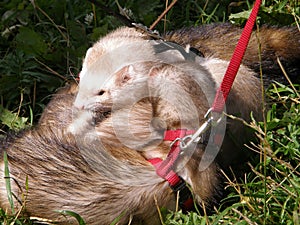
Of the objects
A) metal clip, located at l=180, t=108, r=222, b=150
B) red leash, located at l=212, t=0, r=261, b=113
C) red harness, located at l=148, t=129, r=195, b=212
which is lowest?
red harness, located at l=148, t=129, r=195, b=212

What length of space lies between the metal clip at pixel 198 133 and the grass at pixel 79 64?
21 centimetres

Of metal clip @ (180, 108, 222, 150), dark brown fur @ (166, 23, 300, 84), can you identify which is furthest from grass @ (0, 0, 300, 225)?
metal clip @ (180, 108, 222, 150)

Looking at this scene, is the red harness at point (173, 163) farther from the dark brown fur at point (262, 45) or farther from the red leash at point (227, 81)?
the dark brown fur at point (262, 45)

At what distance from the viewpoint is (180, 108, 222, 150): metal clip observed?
186 cm

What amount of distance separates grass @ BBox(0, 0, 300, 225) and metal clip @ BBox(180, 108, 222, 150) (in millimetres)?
214

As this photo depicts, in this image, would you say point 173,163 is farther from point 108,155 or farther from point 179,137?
point 108,155

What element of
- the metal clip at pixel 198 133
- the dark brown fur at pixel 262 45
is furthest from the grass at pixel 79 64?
the metal clip at pixel 198 133

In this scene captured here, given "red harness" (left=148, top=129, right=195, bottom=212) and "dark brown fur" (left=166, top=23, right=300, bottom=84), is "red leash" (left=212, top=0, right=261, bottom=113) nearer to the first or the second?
"red harness" (left=148, top=129, right=195, bottom=212)

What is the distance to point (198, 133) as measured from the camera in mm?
1863

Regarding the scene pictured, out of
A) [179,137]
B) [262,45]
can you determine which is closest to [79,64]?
[262,45]

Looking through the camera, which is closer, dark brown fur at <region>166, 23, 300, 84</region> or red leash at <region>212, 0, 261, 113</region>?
red leash at <region>212, 0, 261, 113</region>

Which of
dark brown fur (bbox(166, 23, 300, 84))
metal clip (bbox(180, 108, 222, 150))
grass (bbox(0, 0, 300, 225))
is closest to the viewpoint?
metal clip (bbox(180, 108, 222, 150))

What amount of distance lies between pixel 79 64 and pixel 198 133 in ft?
3.34

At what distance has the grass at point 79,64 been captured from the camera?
1.97 m
